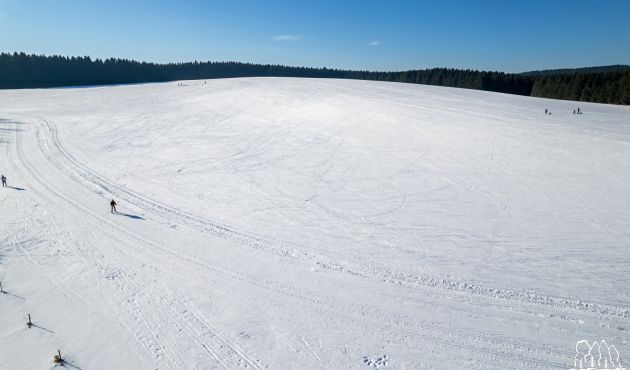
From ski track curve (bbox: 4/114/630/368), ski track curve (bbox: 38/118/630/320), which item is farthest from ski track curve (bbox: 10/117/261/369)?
ski track curve (bbox: 38/118/630/320)

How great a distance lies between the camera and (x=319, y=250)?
43.9 feet

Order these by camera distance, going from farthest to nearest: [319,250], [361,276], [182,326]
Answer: [319,250]
[361,276]
[182,326]

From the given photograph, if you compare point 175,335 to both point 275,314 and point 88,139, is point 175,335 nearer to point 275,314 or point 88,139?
point 275,314

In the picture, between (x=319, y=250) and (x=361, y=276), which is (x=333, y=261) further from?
(x=361, y=276)

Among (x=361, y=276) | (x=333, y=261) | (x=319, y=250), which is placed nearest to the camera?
(x=361, y=276)

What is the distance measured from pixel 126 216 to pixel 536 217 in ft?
64.9

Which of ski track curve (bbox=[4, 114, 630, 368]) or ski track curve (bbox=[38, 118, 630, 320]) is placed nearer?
ski track curve (bbox=[4, 114, 630, 368])

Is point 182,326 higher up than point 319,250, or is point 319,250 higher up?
point 319,250

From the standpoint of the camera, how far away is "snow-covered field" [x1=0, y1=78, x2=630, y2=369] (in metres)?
8.59

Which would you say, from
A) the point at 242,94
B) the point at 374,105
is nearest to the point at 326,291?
the point at 374,105

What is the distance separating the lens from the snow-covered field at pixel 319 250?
28.2 feet

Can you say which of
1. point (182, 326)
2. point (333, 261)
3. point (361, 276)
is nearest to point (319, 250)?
point (333, 261)

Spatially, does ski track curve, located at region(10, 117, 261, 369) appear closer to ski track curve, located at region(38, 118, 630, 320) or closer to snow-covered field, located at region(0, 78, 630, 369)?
snow-covered field, located at region(0, 78, 630, 369)

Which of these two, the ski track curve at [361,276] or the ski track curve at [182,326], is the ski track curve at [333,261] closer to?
the ski track curve at [361,276]
